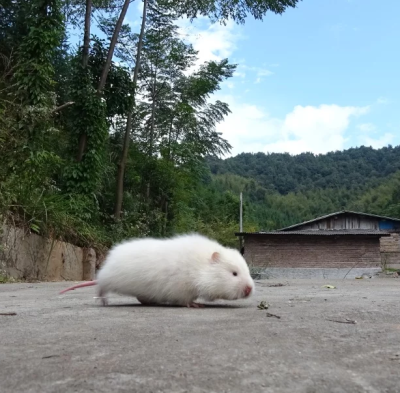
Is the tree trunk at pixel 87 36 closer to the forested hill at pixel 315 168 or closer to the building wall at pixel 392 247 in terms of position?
the building wall at pixel 392 247

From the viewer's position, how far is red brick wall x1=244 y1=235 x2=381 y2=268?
78.0 feet

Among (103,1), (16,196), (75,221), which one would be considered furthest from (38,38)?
(103,1)

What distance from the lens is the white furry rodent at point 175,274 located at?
3.78m

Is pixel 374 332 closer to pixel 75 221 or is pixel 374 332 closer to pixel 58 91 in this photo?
pixel 75 221

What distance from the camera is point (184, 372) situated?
1.57m

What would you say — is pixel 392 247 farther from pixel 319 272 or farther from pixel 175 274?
pixel 175 274

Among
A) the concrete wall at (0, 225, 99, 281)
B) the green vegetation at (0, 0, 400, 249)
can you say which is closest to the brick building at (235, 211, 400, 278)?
the green vegetation at (0, 0, 400, 249)

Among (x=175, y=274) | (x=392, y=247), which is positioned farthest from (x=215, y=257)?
(x=392, y=247)

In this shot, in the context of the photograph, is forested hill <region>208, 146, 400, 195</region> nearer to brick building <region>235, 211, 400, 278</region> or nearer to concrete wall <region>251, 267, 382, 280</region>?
brick building <region>235, 211, 400, 278</region>

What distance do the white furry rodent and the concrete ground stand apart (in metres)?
0.63

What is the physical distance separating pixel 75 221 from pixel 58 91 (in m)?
8.90

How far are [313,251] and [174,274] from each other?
68.7 ft

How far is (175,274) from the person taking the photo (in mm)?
3770

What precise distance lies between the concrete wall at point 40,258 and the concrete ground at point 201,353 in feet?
19.6
